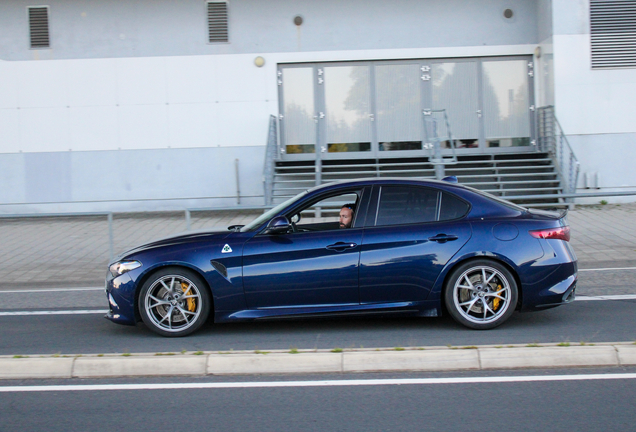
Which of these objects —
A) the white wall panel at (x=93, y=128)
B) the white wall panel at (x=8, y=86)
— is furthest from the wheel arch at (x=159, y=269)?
the white wall panel at (x=8, y=86)

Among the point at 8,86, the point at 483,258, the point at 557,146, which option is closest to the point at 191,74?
the point at 8,86

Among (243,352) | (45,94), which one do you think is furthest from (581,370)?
(45,94)

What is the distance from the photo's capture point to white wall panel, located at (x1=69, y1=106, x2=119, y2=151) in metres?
18.6

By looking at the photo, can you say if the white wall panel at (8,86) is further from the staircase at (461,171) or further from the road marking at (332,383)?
the road marking at (332,383)

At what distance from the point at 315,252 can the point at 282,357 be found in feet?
4.25

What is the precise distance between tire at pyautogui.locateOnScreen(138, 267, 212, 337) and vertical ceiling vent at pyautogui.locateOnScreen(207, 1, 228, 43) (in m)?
13.2

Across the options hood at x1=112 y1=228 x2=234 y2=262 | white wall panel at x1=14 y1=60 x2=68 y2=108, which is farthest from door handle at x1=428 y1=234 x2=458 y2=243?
white wall panel at x1=14 y1=60 x2=68 y2=108

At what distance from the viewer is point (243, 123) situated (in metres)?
18.6

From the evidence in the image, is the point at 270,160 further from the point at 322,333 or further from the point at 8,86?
the point at 322,333

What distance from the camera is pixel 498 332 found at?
257 inches

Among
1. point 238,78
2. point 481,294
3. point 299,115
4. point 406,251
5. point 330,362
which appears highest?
point 238,78

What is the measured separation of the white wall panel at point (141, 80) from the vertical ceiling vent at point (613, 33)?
11.4 metres

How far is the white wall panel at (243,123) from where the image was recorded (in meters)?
18.5

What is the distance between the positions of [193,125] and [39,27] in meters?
4.98
